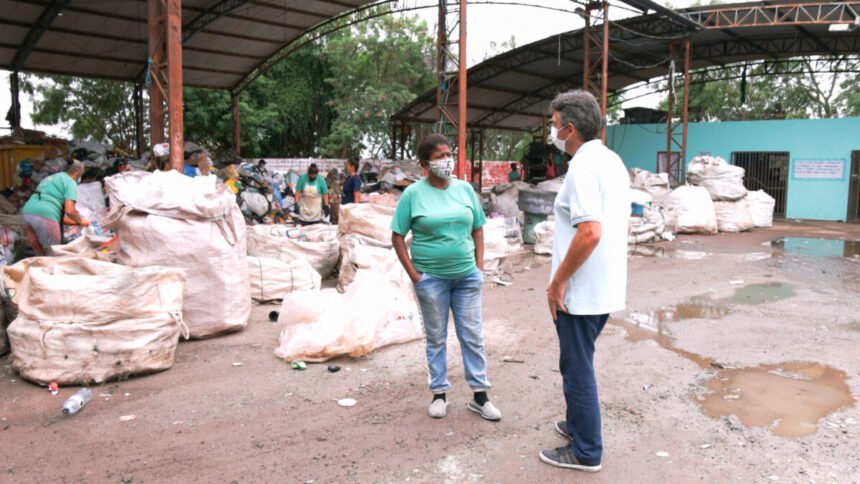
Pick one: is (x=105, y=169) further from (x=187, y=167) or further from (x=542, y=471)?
(x=542, y=471)

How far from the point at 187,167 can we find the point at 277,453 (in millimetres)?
5386

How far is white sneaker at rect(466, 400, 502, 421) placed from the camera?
10.3ft

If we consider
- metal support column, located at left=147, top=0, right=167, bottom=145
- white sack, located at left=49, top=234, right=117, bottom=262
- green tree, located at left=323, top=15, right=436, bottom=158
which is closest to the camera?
white sack, located at left=49, top=234, right=117, bottom=262

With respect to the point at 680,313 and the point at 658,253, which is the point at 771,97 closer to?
the point at 658,253

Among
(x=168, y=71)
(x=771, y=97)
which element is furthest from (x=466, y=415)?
(x=771, y=97)

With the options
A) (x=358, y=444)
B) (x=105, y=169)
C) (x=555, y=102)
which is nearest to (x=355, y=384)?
(x=358, y=444)

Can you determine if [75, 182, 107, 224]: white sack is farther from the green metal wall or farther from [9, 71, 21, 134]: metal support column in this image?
the green metal wall

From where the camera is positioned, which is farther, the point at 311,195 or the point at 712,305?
the point at 311,195

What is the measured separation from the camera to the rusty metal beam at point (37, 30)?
11666 mm

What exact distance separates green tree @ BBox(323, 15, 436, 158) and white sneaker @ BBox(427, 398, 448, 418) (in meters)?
21.0

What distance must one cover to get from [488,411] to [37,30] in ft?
45.2

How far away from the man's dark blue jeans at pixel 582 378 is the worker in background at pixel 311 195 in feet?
23.1

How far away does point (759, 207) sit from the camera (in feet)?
45.9

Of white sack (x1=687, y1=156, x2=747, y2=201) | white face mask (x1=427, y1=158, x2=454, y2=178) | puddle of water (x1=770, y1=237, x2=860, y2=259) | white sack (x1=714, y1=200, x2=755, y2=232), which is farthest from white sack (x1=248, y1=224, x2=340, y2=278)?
white sack (x1=687, y1=156, x2=747, y2=201)
